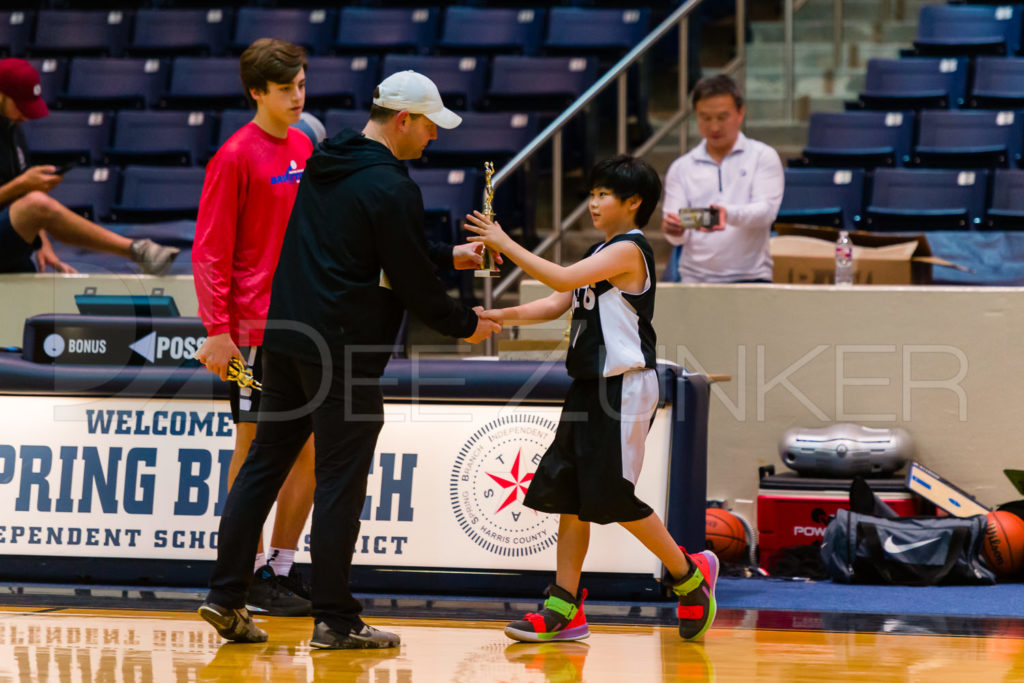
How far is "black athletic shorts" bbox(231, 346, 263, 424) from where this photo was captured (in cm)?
469

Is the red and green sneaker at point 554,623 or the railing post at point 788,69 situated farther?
the railing post at point 788,69

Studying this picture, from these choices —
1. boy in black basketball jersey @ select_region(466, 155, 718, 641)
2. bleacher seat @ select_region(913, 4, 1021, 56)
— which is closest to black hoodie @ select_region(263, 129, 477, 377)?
boy in black basketball jersey @ select_region(466, 155, 718, 641)

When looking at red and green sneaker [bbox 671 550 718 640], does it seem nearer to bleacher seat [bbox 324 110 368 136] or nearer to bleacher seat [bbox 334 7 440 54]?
bleacher seat [bbox 324 110 368 136]

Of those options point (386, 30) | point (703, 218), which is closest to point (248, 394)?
point (703, 218)

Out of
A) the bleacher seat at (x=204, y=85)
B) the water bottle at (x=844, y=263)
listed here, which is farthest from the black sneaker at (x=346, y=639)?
the bleacher seat at (x=204, y=85)

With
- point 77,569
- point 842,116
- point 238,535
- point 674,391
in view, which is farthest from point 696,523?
point 842,116

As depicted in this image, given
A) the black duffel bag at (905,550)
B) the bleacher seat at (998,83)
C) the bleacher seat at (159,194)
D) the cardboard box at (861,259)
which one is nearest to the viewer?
the black duffel bag at (905,550)

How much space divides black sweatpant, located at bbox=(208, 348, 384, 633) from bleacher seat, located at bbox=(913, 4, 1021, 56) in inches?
272

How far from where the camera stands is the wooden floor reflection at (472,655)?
3723 millimetres

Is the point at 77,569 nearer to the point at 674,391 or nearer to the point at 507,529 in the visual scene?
the point at 507,529

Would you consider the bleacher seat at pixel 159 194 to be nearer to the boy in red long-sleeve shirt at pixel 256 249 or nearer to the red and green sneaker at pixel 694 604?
the boy in red long-sleeve shirt at pixel 256 249

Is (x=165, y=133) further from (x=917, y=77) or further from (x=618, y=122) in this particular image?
(x=917, y=77)

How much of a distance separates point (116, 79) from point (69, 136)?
0.81 metres

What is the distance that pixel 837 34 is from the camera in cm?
1009
